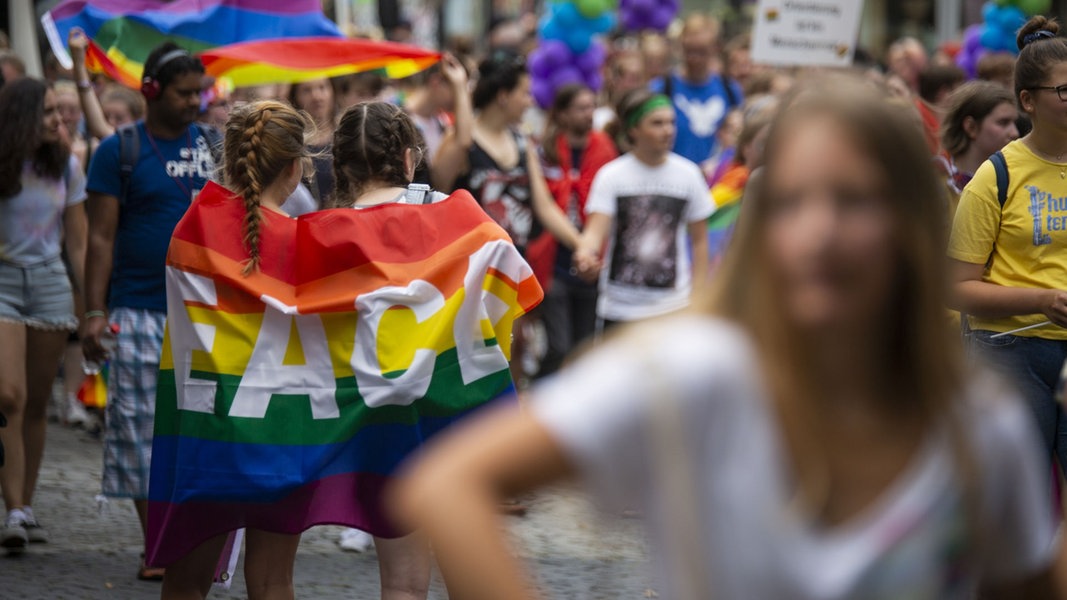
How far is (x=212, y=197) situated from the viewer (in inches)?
186

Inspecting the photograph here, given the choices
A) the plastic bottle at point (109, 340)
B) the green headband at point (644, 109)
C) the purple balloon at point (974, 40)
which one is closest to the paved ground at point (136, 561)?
the plastic bottle at point (109, 340)

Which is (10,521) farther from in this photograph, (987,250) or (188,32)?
(987,250)

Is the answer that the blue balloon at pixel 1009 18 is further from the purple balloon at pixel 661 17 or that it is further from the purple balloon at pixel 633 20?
the purple balloon at pixel 633 20

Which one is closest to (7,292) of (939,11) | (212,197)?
(212,197)

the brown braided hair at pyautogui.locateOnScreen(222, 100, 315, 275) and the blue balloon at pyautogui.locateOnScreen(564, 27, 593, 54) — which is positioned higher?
the blue balloon at pyautogui.locateOnScreen(564, 27, 593, 54)

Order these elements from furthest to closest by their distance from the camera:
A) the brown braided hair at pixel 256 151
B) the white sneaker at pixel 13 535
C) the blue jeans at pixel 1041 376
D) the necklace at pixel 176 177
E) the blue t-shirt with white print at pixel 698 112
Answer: the blue t-shirt with white print at pixel 698 112 < the white sneaker at pixel 13 535 < the necklace at pixel 176 177 < the blue jeans at pixel 1041 376 < the brown braided hair at pixel 256 151

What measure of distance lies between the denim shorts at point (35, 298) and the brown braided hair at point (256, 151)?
243cm

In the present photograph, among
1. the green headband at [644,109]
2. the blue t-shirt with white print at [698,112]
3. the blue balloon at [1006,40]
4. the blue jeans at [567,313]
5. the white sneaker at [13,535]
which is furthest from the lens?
the blue balloon at [1006,40]

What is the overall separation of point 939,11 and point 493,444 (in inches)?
1031

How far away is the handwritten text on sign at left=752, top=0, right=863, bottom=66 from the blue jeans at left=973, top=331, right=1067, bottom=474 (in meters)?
6.40

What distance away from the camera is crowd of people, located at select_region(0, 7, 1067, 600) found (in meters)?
1.58

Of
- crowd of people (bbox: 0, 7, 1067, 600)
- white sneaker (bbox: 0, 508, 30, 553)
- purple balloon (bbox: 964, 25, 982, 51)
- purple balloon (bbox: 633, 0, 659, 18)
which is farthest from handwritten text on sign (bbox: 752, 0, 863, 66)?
white sneaker (bbox: 0, 508, 30, 553)

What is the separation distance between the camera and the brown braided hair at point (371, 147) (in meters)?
4.92

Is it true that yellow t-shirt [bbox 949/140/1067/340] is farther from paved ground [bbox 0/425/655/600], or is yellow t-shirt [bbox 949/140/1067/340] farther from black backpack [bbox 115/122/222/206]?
black backpack [bbox 115/122/222/206]
